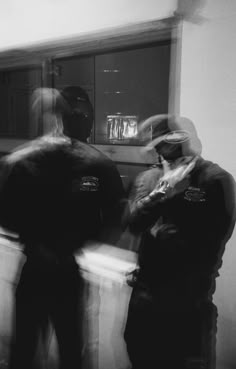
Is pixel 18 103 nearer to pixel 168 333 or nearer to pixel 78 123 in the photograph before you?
pixel 78 123

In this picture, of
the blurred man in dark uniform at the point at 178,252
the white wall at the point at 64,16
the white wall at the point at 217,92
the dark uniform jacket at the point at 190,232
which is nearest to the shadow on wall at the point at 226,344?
the white wall at the point at 217,92

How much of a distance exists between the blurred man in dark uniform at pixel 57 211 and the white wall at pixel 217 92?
0.55 meters

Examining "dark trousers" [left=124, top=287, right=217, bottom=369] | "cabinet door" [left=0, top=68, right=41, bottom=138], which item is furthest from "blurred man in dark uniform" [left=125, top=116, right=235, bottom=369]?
"cabinet door" [left=0, top=68, right=41, bottom=138]

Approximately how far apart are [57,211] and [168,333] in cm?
81

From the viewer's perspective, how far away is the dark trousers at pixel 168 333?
1.66m

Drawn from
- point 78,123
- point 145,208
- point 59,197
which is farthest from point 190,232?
point 78,123

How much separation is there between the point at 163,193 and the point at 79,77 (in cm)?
135

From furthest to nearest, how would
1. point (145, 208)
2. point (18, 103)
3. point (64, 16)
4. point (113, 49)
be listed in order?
point (18, 103), point (64, 16), point (113, 49), point (145, 208)

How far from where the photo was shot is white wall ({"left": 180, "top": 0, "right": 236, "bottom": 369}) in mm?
1803

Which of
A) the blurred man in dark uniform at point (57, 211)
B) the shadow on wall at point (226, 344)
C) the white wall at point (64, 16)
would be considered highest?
the white wall at point (64, 16)

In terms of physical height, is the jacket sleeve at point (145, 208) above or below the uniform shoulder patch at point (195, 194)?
below

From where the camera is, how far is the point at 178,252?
5.19ft

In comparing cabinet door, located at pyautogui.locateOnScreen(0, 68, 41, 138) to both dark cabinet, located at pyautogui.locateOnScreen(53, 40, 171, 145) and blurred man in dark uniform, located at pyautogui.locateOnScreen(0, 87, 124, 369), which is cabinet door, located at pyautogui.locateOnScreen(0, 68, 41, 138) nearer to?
dark cabinet, located at pyautogui.locateOnScreen(53, 40, 171, 145)

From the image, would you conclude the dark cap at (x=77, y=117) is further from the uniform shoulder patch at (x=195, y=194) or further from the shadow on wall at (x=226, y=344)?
the shadow on wall at (x=226, y=344)
